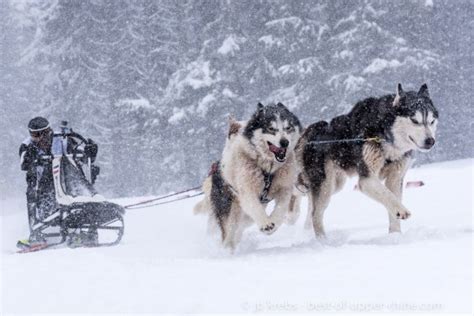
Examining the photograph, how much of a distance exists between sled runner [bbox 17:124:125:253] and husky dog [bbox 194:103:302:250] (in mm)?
1732


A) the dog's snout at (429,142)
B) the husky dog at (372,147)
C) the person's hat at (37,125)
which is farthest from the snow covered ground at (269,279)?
the person's hat at (37,125)

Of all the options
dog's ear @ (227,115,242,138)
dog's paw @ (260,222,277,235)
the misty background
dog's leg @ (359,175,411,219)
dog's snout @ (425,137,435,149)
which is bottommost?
dog's paw @ (260,222,277,235)

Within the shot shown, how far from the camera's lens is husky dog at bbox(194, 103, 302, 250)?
4793 mm

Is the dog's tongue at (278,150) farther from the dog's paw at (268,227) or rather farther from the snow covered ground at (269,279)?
the snow covered ground at (269,279)

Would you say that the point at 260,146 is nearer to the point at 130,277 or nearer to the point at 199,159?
the point at 130,277

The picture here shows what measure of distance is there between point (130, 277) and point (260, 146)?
6.78 ft

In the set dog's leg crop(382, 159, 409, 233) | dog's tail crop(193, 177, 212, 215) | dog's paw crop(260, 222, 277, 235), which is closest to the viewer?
dog's paw crop(260, 222, 277, 235)

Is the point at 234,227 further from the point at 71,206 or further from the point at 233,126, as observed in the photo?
the point at 71,206

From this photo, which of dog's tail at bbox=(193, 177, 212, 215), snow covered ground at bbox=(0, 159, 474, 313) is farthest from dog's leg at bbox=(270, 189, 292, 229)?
dog's tail at bbox=(193, 177, 212, 215)

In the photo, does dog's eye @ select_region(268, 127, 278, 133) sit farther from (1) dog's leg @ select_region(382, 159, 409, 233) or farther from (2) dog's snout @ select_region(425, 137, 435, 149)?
(2) dog's snout @ select_region(425, 137, 435, 149)

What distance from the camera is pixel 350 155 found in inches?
207

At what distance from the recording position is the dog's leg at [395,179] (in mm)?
5129

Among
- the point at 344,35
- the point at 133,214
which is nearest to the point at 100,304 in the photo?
the point at 133,214

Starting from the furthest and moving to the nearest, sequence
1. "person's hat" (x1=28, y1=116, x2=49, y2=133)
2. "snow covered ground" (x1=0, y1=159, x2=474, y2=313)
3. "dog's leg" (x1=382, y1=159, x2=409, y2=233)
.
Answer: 1. "person's hat" (x1=28, y1=116, x2=49, y2=133)
2. "dog's leg" (x1=382, y1=159, x2=409, y2=233)
3. "snow covered ground" (x1=0, y1=159, x2=474, y2=313)
